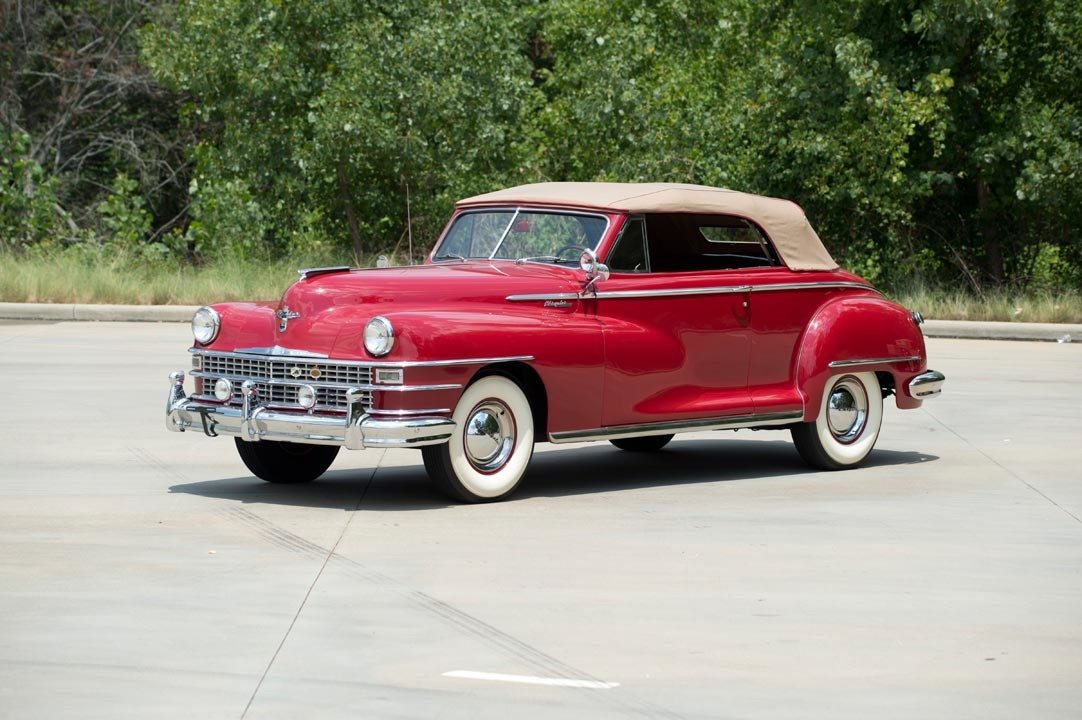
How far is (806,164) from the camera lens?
25.4 m

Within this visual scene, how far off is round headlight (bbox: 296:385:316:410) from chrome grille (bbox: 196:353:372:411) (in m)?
0.04

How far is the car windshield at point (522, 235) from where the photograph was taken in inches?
406

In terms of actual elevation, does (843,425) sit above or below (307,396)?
below

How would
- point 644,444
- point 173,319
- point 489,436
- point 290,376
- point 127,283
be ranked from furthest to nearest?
point 127,283, point 173,319, point 644,444, point 489,436, point 290,376

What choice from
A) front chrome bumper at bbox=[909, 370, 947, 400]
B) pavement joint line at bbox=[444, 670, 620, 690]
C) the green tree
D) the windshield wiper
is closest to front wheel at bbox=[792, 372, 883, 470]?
front chrome bumper at bbox=[909, 370, 947, 400]

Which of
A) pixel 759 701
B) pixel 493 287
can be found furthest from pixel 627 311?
pixel 759 701

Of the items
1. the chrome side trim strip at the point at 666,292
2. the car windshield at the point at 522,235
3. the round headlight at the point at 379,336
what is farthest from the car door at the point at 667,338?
the round headlight at the point at 379,336

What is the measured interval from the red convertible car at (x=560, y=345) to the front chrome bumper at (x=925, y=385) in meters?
0.01

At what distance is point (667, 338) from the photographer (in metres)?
10.2

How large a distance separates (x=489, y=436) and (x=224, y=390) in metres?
1.46

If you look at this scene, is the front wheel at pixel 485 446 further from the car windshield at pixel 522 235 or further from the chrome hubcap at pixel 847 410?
the chrome hubcap at pixel 847 410

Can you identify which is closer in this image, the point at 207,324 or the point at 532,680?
the point at 532,680

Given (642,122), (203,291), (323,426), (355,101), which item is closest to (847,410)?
(323,426)

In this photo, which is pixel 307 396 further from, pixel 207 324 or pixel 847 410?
pixel 847 410
